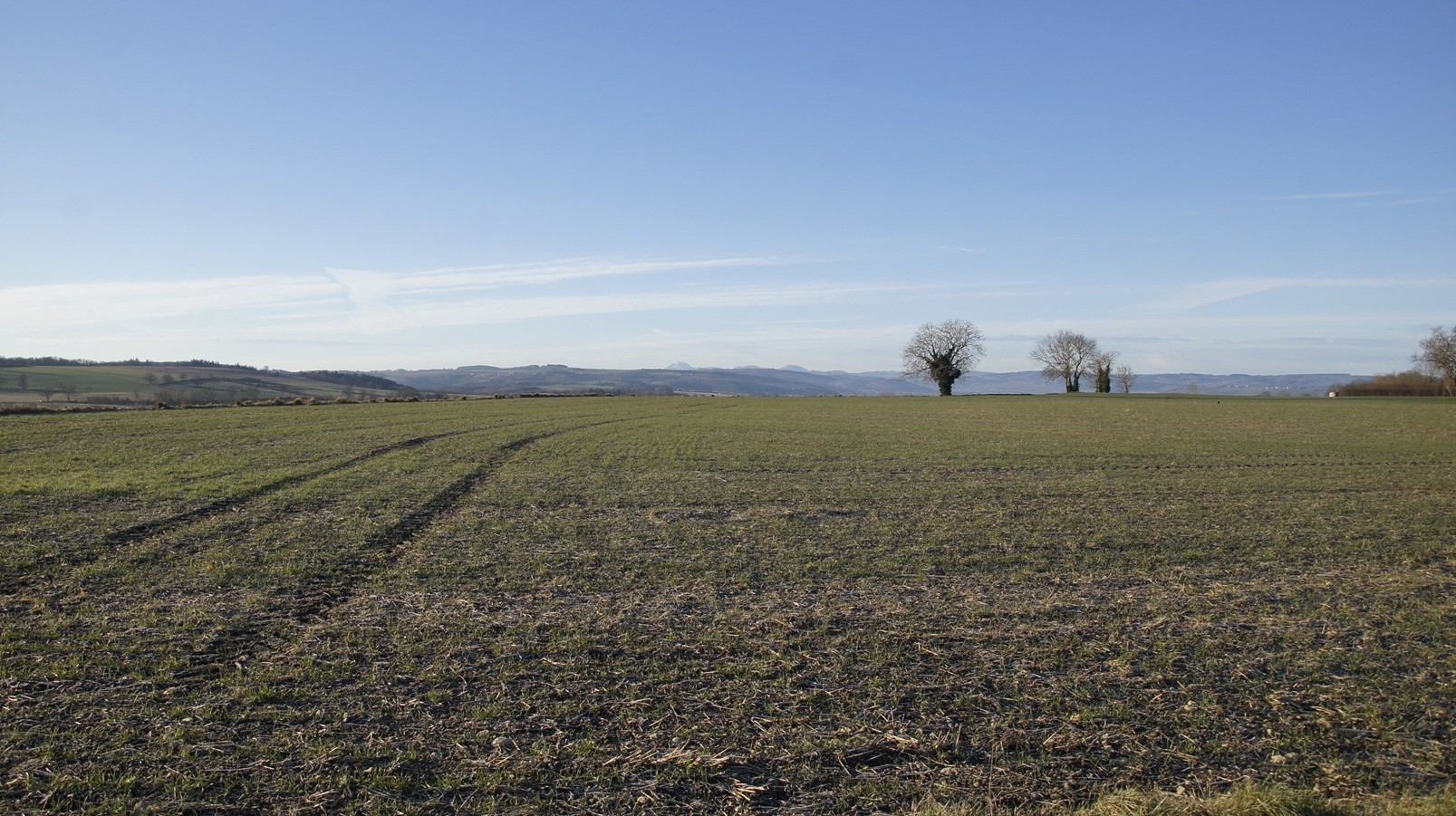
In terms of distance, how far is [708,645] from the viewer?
7965 mm

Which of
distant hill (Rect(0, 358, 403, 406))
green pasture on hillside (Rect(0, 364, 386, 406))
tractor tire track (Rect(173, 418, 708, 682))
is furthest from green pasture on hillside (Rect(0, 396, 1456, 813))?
green pasture on hillside (Rect(0, 364, 386, 406))

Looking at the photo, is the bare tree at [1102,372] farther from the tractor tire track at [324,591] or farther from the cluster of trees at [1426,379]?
the tractor tire track at [324,591]

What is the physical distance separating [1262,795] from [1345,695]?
2.48 m

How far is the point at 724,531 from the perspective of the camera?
1398 centimetres

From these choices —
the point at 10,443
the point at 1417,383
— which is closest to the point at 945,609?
the point at 10,443

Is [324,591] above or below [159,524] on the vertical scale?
below

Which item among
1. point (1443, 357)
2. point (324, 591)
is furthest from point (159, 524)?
point (1443, 357)

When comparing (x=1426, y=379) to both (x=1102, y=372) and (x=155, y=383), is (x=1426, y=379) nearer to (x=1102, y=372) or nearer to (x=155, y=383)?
(x=1102, y=372)

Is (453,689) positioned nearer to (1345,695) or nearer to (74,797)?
(74,797)

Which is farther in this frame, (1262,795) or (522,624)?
(522,624)

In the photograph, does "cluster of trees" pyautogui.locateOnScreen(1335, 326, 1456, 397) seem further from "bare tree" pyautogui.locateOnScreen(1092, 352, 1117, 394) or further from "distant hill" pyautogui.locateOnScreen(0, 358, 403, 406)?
"distant hill" pyautogui.locateOnScreen(0, 358, 403, 406)

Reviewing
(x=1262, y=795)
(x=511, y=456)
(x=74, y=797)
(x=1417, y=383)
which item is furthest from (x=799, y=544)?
(x=1417, y=383)

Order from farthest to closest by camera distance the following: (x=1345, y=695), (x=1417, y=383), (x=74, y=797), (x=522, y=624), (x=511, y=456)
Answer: (x=1417, y=383), (x=511, y=456), (x=522, y=624), (x=1345, y=695), (x=74, y=797)

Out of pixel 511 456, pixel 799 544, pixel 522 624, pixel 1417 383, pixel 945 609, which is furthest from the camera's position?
pixel 1417 383
